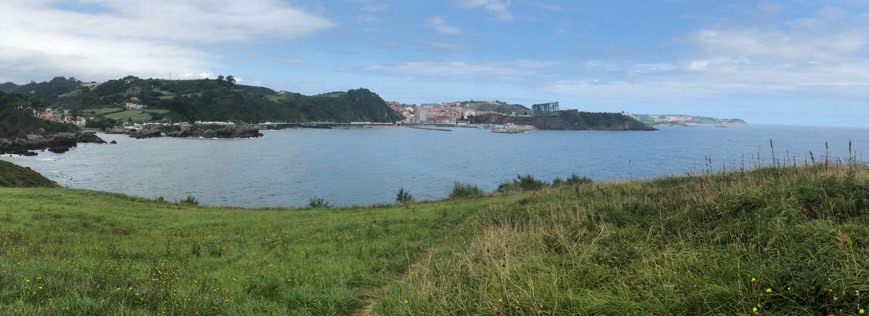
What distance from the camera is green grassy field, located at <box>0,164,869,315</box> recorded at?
5.03 meters

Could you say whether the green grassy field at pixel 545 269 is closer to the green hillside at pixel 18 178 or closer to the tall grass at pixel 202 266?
the tall grass at pixel 202 266

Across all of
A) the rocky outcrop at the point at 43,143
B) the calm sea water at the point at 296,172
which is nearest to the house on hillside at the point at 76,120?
the rocky outcrop at the point at 43,143

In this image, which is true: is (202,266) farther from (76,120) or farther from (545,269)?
(76,120)

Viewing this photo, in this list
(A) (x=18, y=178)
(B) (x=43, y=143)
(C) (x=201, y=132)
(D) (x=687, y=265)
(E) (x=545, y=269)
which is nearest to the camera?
(D) (x=687, y=265)

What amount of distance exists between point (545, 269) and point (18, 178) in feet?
173

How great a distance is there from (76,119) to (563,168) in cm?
20680

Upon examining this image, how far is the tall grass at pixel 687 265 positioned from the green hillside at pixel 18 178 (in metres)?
46.6

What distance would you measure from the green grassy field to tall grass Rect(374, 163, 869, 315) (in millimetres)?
24

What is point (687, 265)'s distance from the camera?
5859 mm

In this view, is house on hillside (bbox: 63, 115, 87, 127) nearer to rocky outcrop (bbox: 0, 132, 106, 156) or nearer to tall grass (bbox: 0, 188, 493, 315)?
rocky outcrop (bbox: 0, 132, 106, 156)

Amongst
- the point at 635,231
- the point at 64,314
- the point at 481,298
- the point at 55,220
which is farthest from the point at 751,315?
the point at 55,220

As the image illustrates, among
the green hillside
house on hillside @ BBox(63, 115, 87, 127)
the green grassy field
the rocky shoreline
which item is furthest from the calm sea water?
house on hillside @ BBox(63, 115, 87, 127)

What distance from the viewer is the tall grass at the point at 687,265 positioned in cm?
477

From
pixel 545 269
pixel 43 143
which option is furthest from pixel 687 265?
pixel 43 143
